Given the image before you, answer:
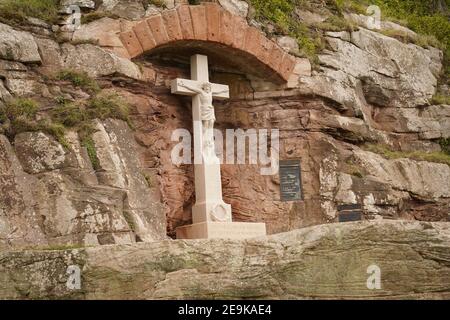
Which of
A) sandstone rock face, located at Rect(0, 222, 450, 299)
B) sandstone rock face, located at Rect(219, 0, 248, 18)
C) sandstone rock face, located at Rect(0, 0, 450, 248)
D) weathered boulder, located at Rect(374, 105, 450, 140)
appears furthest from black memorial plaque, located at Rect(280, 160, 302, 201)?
sandstone rock face, located at Rect(0, 222, 450, 299)

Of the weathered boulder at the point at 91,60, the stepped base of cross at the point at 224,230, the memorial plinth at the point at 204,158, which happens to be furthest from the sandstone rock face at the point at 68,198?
the memorial plinth at the point at 204,158

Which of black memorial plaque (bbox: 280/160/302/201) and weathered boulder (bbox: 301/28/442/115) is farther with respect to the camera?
weathered boulder (bbox: 301/28/442/115)

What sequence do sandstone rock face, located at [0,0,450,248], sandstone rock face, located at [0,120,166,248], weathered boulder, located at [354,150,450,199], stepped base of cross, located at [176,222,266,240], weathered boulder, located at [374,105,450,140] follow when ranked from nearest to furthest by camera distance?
sandstone rock face, located at [0,120,166,248] < sandstone rock face, located at [0,0,450,248] < stepped base of cross, located at [176,222,266,240] < weathered boulder, located at [354,150,450,199] < weathered boulder, located at [374,105,450,140]

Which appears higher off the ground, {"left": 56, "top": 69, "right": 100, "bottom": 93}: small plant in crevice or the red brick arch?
the red brick arch

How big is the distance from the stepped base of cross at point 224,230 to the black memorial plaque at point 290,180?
1.16 meters

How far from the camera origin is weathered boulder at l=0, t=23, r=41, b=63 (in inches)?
368

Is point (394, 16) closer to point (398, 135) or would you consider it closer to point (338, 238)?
point (398, 135)

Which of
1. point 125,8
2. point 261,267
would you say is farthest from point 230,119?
point 261,267

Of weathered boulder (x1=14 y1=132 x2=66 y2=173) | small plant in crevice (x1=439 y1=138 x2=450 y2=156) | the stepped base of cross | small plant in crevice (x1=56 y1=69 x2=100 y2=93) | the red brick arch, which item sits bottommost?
the stepped base of cross

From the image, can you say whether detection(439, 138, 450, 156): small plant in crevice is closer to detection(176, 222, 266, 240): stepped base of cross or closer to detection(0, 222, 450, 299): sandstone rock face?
detection(176, 222, 266, 240): stepped base of cross

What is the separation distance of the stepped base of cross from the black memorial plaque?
116cm

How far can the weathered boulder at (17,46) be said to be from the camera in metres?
9.34

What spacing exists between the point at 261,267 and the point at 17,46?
17.5 feet

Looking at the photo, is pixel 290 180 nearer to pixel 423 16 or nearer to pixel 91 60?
pixel 91 60
